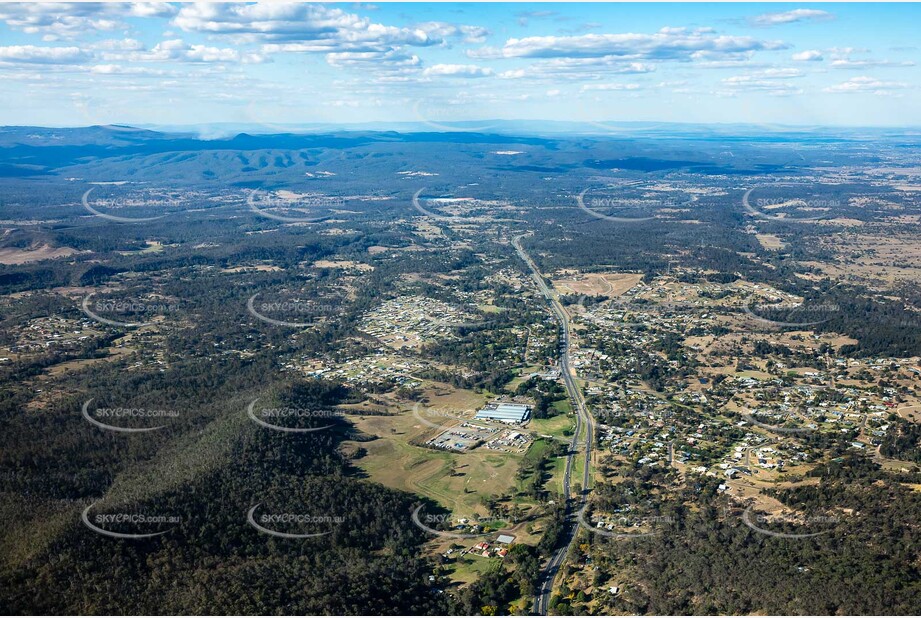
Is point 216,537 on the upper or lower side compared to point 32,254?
lower

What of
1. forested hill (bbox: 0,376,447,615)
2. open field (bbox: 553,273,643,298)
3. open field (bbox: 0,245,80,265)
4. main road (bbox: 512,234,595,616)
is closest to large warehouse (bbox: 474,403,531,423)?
main road (bbox: 512,234,595,616)

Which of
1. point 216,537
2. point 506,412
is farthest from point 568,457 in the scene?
point 216,537

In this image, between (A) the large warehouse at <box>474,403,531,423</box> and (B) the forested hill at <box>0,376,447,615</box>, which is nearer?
(B) the forested hill at <box>0,376,447,615</box>

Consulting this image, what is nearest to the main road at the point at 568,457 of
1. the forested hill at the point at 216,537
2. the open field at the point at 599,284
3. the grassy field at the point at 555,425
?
the grassy field at the point at 555,425

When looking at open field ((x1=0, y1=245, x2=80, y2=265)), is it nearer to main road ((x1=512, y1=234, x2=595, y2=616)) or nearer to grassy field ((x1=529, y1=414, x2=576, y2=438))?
main road ((x1=512, y1=234, x2=595, y2=616))

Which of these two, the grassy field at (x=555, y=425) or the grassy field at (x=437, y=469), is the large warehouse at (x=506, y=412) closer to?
the grassy field at (x=555, y=425)

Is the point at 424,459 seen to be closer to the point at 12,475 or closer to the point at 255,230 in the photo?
the point at 12,475

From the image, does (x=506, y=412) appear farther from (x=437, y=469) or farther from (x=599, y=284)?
(x=599, y=284)

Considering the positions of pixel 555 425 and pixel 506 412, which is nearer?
pixel 555 425
